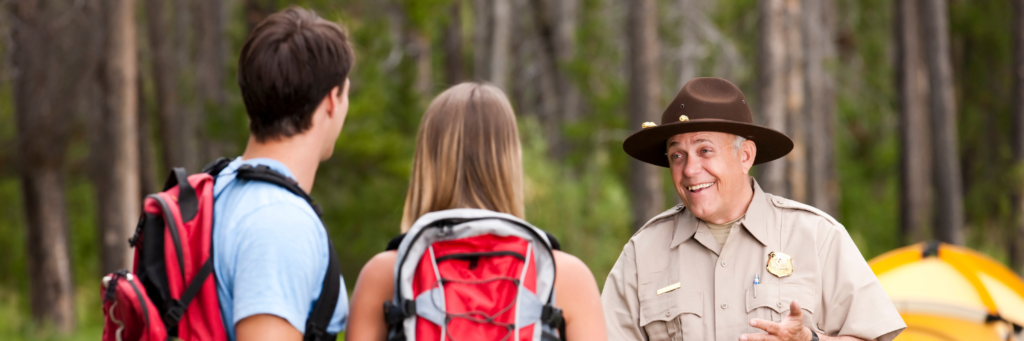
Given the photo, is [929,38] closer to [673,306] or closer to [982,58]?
[982,58]

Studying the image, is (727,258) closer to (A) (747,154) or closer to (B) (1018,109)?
(A) (747,154)

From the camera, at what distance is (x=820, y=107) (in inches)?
784

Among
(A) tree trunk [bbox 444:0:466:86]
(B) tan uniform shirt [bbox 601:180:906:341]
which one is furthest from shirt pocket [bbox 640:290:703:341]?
(A) tree trunk [bbox 444:0:466:86]

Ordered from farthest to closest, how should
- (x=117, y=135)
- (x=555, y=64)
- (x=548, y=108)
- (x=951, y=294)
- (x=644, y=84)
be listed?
(x=548, y=108)
(x=555, y=64)
(x=644, y=84)
(x=117, y=135)
(x=951, y=294)

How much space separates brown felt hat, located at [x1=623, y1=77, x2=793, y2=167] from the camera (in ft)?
9.85

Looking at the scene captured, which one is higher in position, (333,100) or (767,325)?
(333,100)

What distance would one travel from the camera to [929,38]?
16.7m

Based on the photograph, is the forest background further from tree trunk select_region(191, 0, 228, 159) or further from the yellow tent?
the yellow tent

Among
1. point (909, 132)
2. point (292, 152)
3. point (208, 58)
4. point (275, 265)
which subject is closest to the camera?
point (275, 265)

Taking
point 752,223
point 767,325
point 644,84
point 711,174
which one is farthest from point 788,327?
point 644,84

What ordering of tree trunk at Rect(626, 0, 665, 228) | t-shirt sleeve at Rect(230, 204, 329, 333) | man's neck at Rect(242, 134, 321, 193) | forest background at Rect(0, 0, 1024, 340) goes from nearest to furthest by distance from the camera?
1. t-shirt sleeve at Rect(230, 204, 329, 333)
2. man's neck at Rect(242, 134, 321, 193)
3. forest background at Rect(0, 0, 1024, 340)
4. tree trunk at Rect(626, 0, 665, 228)

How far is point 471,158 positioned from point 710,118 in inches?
38.5

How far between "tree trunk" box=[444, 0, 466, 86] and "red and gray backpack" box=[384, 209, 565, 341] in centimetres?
1776

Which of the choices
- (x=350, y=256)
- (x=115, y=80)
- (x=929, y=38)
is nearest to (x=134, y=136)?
(x=115, y=80)
